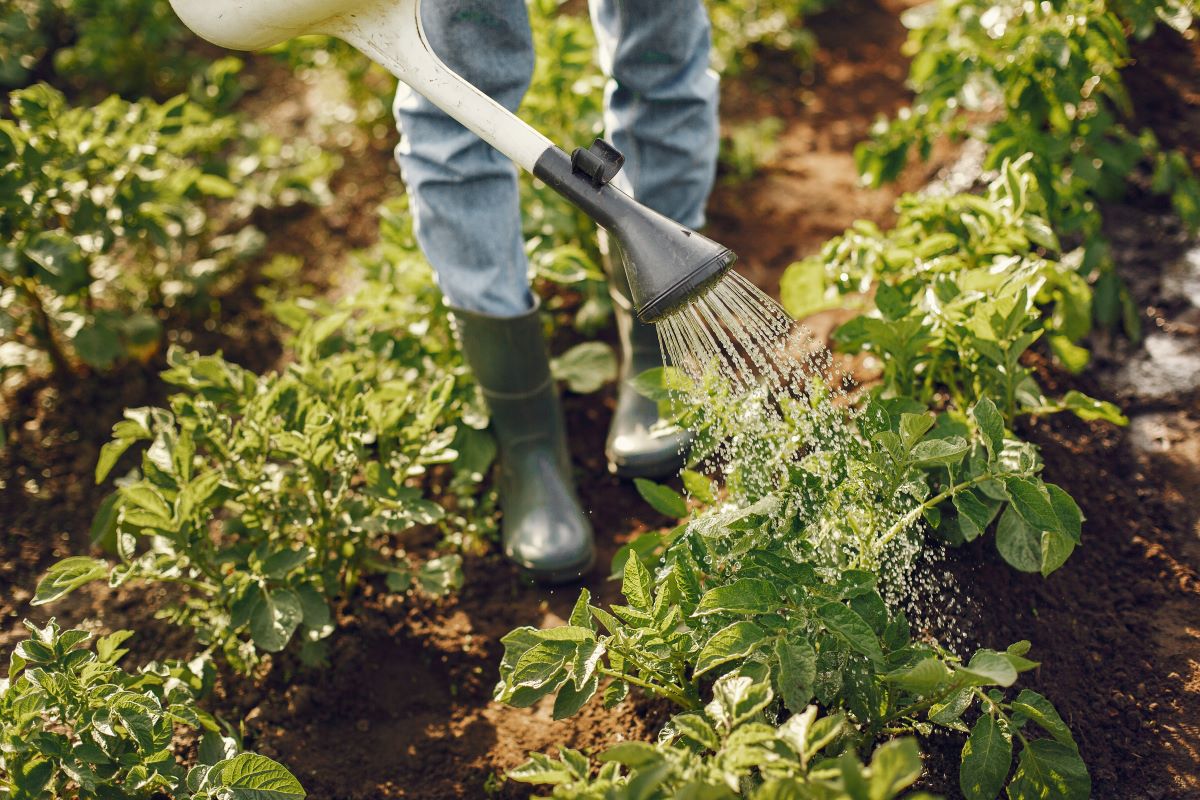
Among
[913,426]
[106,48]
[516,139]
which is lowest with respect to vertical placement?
[106,48]

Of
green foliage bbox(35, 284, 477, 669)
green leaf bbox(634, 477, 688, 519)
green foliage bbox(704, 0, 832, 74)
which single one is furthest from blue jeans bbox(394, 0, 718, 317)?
green foliage bbox(704, 0, 832, 74)

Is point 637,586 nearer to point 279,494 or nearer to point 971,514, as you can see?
point 971,514

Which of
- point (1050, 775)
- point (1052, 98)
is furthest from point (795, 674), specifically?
point (1052, 98)

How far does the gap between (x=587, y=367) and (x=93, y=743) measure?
1085 millimetres

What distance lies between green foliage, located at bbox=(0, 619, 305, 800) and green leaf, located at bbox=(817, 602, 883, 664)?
68 cm

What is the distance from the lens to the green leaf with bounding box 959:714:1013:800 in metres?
1.27

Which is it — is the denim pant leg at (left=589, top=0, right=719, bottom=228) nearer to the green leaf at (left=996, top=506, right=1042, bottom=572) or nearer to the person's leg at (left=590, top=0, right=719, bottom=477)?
the person's leg at (left=590, top=0, right=719, bottom=477)

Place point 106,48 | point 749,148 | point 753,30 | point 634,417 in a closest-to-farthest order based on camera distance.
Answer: point 634,417 → point 749,148 → point 106,48 → point 753,30

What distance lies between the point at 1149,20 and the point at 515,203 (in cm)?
131

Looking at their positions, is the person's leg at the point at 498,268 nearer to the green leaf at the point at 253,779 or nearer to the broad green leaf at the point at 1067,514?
the green leaf at the point at 253,779

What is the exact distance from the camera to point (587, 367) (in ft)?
6.81

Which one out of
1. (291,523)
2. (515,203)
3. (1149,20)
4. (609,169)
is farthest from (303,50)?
(1149,20)

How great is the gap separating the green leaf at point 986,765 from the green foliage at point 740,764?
0.19 metres

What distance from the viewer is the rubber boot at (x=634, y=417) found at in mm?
1988
